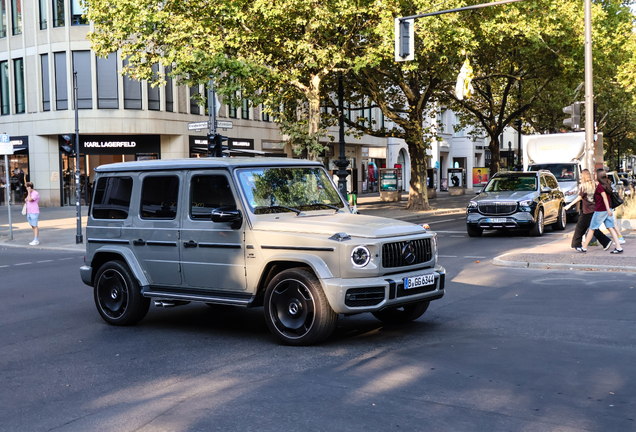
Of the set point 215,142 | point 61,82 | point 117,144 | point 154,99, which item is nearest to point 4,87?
point 61,82

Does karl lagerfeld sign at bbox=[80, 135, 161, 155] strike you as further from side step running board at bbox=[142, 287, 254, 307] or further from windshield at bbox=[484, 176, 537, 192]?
side step running board at bbox=[142, 287, 254, 307]

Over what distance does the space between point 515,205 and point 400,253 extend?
40.6 ft

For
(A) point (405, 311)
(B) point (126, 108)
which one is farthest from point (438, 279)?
(B) point (126, 108)

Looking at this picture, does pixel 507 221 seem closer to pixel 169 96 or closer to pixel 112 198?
pixel 112 198

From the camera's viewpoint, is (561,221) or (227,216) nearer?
(227,216)

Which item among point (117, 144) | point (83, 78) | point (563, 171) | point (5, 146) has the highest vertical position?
point (83, 78)

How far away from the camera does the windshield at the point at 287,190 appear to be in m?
7.67

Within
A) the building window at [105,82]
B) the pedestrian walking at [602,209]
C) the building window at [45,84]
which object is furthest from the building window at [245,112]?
the pedestrian walking at [602,209]

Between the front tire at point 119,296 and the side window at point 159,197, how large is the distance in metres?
0.72

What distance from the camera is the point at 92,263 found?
880 centimetres

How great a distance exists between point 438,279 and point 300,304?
146 centimetres

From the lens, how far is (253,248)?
289 inches

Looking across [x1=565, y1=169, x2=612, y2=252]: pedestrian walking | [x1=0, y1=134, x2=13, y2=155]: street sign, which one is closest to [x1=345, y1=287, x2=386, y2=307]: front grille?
[x1=565, y1=169, x2=612, y2=252]: pedestrian walking

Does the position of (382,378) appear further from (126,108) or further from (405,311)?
(126,108)
